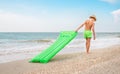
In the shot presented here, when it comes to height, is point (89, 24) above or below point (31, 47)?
above

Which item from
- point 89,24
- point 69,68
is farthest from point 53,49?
point 69,68

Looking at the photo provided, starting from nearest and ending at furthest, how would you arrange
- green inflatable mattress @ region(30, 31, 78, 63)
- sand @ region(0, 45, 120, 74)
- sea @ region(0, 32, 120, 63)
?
1. sand @ region(0, 45, 120, 74)
2. green inflatable mattress @ region(30, 31, 78, 63)
3. sea @ region(0, 32, 120, 63)

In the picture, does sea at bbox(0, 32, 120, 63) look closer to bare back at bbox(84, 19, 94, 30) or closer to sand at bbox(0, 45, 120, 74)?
sand at bbox(0, 45, 120, 74)

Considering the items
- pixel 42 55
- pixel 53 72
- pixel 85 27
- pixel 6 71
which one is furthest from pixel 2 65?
pixel 85 27

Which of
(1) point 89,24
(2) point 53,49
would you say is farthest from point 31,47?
(2) point 53,49

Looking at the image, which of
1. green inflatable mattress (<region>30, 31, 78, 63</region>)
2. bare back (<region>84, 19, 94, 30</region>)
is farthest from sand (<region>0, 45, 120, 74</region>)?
bare back (<region>84, 19, 94, 30</region>)

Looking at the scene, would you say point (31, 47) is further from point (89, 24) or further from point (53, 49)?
point (53, 49)

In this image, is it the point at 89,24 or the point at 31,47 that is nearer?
the point at 89,24

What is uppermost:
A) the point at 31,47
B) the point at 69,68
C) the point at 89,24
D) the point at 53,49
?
the point at 89,24

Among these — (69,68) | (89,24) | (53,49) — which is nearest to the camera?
(69,68)

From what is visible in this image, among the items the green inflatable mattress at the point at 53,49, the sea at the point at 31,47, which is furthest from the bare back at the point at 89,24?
the sea at the point at 31,47

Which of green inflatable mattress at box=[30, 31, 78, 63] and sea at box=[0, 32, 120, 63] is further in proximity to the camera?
sea at box=[0, 32, 120, 63]

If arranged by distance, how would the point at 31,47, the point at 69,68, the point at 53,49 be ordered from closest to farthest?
1. the point at 69,68
2. the point at 53,49
3. the point at 31,47

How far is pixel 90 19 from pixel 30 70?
3531mm
